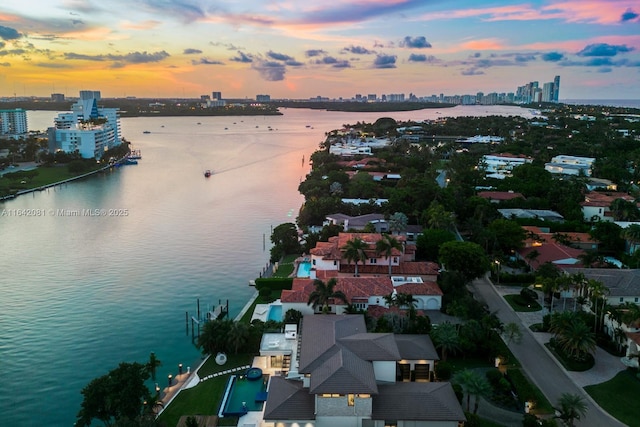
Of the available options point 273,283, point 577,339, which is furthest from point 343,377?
point 273,283

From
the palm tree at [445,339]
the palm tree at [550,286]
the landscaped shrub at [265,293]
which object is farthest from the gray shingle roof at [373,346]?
the palm tree at [550,286]

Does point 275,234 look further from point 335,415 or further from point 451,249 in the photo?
point 335,415

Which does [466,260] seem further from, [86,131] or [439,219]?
[86,131]

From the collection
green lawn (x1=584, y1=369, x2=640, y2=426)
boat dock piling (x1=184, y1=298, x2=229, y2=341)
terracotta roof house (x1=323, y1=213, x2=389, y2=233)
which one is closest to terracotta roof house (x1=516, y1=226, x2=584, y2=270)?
terracotta roof house (x1=323, y1=213, x2=389, y2=233)

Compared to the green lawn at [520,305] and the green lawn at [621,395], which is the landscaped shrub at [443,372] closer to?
the green lawn at [621,395]

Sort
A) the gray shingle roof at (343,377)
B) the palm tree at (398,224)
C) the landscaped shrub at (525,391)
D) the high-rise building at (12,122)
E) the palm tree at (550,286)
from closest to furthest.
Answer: the gray shingle roof at (343,377)
the landscaped shrub at (525,391)
the palm tree at (550,286)
the palm tree at (398,224)
the high-rise building at (12,122)

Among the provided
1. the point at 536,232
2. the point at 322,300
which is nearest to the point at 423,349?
the point at 322,300
